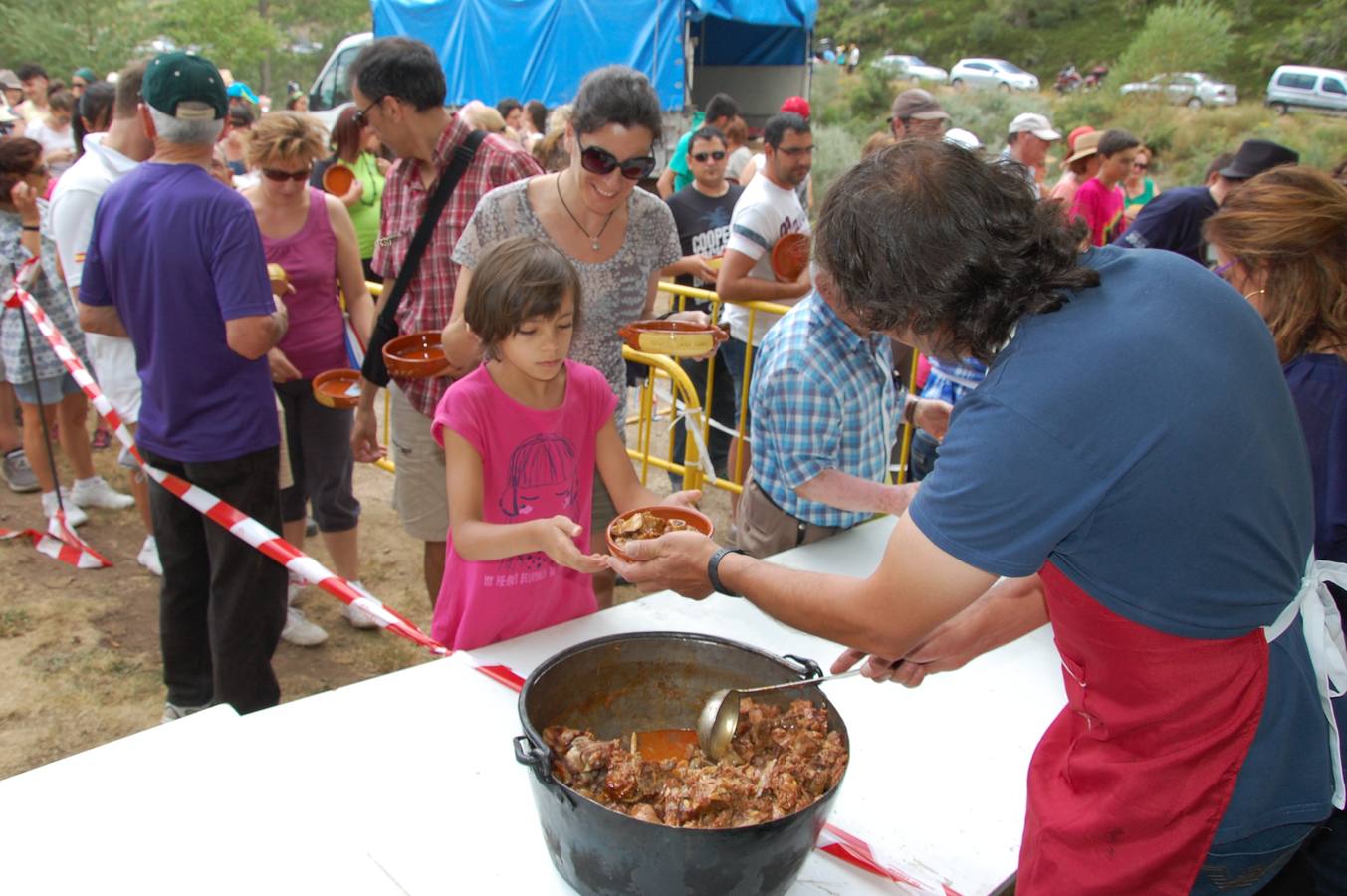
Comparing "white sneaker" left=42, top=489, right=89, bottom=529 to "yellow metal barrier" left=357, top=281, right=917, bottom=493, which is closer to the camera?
"yellow metal barrier" left=357, top=281, right=917, bottom=493

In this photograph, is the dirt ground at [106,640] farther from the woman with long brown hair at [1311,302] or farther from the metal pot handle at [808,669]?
the woman with long brown hair at [1311,302]

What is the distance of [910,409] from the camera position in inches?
120

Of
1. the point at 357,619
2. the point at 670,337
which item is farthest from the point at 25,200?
the point at 670,337

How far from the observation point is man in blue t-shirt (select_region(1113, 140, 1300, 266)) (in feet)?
16.3

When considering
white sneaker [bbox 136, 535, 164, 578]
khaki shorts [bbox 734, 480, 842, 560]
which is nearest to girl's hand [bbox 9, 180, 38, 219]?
white sneaker [bbox 136, 535, 164, 578]

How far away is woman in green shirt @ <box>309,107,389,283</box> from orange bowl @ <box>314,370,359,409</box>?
218 cm

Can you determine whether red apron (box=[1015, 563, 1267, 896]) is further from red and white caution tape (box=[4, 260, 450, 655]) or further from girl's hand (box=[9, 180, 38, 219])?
girl's hand (box=[9, 180, 38, 219])

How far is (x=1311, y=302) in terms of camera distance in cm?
212

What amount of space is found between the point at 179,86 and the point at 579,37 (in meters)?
11.9

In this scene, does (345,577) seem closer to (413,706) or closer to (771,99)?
(413,706)

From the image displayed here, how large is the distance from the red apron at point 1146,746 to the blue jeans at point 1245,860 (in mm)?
59

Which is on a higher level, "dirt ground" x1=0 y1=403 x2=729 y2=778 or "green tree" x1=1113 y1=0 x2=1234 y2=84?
"green tree" x1=1113 y1=0 x2=1234 y2=84

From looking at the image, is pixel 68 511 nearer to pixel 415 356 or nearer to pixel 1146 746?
pixel 415 356

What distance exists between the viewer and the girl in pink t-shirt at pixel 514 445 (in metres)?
2.29
